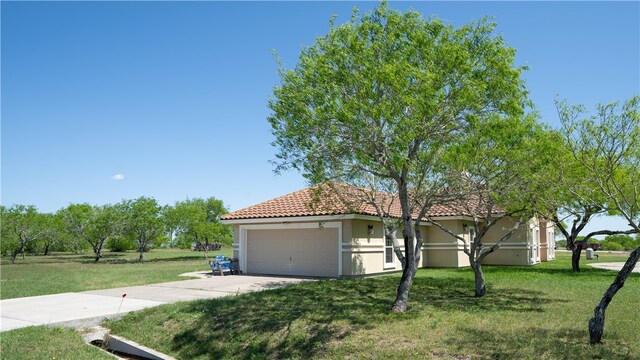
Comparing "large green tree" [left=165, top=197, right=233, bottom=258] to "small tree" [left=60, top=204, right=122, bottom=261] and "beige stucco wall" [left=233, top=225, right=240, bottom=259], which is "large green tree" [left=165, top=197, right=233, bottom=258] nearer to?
"small tree" [left=60, top=204, right=122, bottom=261]

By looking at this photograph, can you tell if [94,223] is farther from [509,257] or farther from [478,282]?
[478,282]

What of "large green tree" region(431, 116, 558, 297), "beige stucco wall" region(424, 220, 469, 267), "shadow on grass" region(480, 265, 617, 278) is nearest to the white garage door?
"shadow on grass" region(480, 265, 617, 278)

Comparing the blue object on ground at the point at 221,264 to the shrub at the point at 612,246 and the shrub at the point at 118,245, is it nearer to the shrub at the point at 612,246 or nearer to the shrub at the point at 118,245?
the shrub at the point at 118,245

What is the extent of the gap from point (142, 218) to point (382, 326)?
32.4 m

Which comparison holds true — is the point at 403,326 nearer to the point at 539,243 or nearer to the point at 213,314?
the point at 213,314

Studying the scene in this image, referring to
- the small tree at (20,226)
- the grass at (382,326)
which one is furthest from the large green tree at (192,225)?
the grass at (382,326)

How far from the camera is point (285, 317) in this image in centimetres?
1098

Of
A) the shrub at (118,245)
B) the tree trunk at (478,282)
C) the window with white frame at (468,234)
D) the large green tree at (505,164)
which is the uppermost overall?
the large green tree at (505,164)

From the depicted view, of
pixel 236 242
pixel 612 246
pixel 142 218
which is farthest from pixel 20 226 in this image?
pixel 612 246

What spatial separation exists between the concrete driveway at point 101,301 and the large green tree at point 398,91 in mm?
6558

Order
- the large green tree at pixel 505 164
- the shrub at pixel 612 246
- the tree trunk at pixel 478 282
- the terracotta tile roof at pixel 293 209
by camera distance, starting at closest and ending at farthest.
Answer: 1. the large green tree at pixel 505 164
2. the tree trunk at pixel 478 282
3. the terracotta tile roof at pixel 293 209
4. the shrub at pixel 612 246

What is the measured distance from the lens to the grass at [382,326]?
8.59 meters

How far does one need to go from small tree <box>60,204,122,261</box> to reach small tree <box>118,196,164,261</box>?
81 cm

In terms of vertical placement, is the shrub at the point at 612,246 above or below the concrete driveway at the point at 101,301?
below
